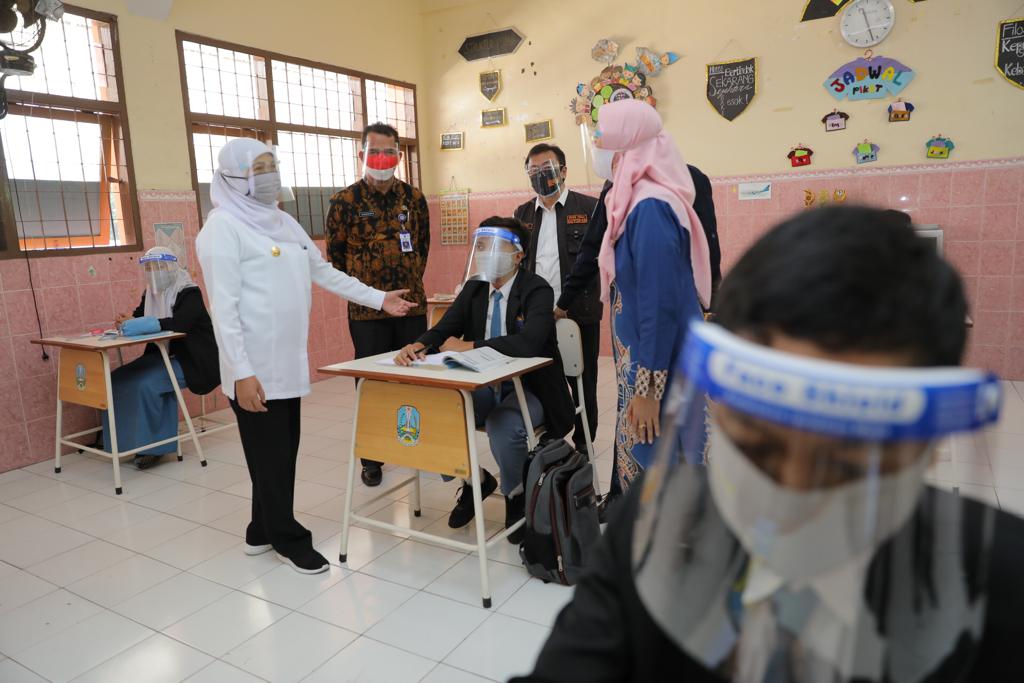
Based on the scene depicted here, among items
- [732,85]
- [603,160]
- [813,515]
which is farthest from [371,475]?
[732,85]

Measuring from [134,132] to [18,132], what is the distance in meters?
0.61

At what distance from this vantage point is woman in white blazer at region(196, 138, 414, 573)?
2.12 meters

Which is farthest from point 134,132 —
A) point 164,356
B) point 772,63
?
point 772,63

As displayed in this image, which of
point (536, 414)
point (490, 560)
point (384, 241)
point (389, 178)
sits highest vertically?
point (389, 178)

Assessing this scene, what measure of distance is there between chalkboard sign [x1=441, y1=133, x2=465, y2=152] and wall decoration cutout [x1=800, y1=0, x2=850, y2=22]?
3.04m

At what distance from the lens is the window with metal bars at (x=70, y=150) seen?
11.7 ft

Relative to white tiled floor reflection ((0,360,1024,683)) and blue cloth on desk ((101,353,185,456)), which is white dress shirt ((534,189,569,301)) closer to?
white tiled floor reflection ((0,360,1024,683))

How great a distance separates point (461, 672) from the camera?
182 centimetres

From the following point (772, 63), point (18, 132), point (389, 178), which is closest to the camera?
point (389, 178)

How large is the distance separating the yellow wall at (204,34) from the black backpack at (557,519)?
335 cm

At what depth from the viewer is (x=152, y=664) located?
1.89m

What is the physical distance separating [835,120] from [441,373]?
3822 millimetres

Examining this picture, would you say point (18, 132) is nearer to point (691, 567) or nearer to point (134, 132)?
point (134, 132)

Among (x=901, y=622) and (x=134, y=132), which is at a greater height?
(x=134, y=132)
